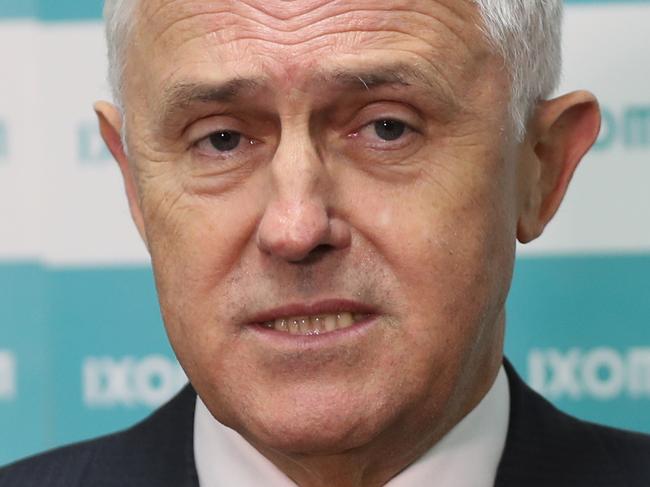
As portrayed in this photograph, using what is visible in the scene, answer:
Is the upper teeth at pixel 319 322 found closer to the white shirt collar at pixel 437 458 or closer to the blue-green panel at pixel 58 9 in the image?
the white shirt collar at pixel 437 458

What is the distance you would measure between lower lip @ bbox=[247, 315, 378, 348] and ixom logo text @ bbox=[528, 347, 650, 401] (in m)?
0.90

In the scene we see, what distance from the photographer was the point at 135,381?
2586mm

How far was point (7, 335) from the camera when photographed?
8.46ft

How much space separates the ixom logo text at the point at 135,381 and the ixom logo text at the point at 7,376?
13cm

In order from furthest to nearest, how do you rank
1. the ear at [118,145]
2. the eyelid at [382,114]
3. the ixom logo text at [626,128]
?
the ixom logo text at [626,128] < the ear at [118,145] < the eyelid at [382,114]

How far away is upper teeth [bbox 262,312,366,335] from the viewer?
1.71m

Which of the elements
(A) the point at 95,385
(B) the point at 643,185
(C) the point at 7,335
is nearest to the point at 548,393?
(B) the point at 643,185

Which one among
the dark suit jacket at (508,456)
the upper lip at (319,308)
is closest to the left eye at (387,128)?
the upper lip at (319,308)

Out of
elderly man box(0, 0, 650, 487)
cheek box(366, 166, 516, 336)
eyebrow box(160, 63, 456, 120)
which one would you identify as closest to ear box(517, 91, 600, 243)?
elderly man box(0, 0, 650, 487)

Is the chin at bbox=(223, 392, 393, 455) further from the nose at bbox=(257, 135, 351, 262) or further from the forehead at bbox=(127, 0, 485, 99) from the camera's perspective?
the forehead at bbox=(127, 0, 485, 99)

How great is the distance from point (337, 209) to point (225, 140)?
200 millimetres

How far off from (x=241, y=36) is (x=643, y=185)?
3.35ft

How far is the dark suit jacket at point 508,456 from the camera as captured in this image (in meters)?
1.97

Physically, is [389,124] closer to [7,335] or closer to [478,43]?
[478,43]
